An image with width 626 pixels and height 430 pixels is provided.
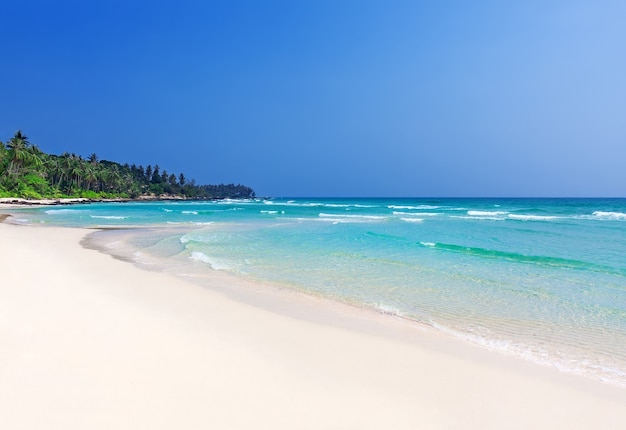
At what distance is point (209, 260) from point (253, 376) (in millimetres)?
8504

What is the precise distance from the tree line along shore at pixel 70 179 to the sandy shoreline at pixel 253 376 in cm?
6497

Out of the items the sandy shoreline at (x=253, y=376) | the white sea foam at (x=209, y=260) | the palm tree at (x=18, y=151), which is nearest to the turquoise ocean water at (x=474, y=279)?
the white sea foam at (x=209, y=260)

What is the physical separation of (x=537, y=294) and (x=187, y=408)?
769 cm

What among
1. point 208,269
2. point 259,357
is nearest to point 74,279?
point 208,269

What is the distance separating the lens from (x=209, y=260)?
11789mm

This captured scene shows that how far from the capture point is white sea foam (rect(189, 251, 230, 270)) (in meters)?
10.7

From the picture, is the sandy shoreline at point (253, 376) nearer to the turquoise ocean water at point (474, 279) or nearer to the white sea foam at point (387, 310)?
the white sea foam at point (387, 310)

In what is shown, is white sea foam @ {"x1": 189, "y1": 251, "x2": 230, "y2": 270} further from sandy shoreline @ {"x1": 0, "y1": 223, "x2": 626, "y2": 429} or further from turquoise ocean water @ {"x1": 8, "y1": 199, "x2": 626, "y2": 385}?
sandy shoreline @ {"x1": 0, "y1": 223, "x2": 626, "y2": 429}

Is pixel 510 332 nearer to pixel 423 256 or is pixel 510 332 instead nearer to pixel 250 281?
pixel 250 281

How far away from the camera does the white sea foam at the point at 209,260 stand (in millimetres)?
10742

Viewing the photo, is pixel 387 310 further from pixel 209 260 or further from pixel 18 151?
pixel 18 151

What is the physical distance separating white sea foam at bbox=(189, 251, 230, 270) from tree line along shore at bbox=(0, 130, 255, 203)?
5786cm

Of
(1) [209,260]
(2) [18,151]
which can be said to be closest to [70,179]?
(2) [18,151]

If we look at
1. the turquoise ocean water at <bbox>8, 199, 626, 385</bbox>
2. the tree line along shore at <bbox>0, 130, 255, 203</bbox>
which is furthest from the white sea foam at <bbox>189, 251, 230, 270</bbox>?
the tree line along shore at <bbox>0, 130, 255, 203</bbox>
